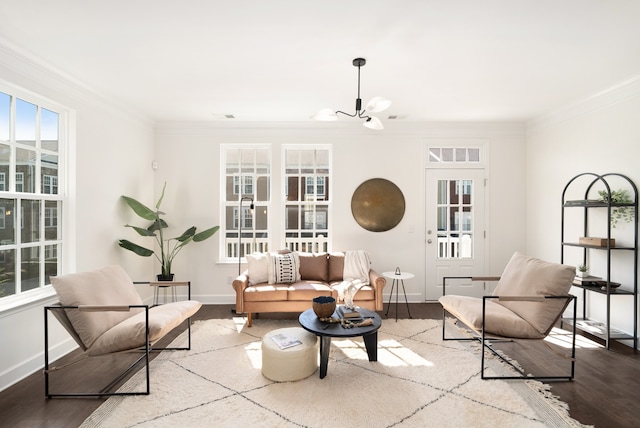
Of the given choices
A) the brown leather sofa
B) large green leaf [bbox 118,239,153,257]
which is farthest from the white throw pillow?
large green leaf [bbox 118,239,153,257]

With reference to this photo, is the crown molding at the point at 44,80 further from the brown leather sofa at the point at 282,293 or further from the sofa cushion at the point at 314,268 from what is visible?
the sofa cushion at the point at 314,268

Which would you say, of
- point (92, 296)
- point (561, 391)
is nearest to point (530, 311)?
point (561, 391)

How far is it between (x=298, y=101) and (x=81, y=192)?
8.32 feet

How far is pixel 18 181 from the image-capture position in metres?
2.95

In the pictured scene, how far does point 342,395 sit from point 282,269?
6.62ft

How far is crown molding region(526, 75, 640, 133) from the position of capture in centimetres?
348

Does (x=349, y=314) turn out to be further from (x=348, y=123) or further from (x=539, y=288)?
(x=348, y=123)

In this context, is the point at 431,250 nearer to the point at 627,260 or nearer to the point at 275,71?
the point at 627,260

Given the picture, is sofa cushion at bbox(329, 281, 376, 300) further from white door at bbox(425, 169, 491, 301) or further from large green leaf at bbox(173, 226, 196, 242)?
large green leaf at bbox(173, 226, 196, 242)

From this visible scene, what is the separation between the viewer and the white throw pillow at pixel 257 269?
169 inches

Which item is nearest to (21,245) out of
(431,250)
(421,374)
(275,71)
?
(275,71)

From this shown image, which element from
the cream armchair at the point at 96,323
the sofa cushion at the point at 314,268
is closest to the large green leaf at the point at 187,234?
the sofa cushion at the point at 314,268

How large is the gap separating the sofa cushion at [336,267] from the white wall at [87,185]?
8.55ft

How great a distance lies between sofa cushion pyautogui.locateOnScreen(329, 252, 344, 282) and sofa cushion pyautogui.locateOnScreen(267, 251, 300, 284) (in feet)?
1.56
